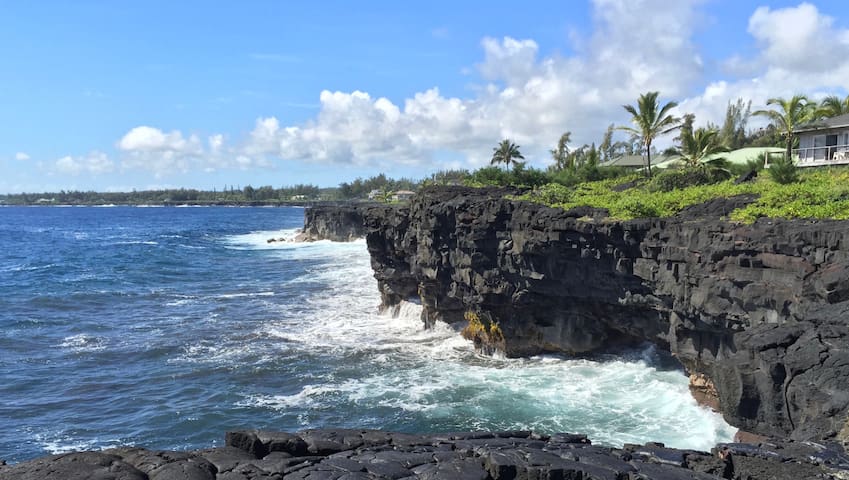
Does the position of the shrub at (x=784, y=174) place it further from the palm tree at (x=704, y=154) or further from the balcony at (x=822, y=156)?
the balcony at (x=822, y=156)

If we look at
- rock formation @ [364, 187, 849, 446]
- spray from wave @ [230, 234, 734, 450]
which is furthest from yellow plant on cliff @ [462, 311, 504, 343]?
spray from wave @ [230, 234, 734, 450]

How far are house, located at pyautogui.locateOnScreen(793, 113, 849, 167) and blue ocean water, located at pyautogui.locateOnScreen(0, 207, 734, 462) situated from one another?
61.6 ft

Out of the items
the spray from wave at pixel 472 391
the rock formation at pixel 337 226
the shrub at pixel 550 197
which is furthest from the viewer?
the rock formation at pixel 337 226

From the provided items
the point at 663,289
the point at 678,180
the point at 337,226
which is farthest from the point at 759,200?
the point at 337,226

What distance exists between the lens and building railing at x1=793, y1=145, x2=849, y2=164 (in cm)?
3425

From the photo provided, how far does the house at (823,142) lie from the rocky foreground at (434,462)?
29447 millimetres

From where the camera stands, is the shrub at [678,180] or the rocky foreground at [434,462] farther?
the shrub at [678,180]

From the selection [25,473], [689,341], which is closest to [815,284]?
[689,341]

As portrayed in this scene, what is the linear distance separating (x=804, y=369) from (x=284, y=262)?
5857 cm

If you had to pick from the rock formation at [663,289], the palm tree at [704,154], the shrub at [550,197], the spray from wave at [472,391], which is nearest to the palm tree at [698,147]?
the palm tree at [704,154]

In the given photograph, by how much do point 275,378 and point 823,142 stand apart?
33.3 metres

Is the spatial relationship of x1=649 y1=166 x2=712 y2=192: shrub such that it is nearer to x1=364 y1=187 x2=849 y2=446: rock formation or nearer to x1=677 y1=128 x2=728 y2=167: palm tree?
x1=677 y1=128 x2=728 y2=167: palm tree

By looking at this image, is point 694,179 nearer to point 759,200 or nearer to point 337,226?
point 759,200

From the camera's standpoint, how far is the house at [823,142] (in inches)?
1373
